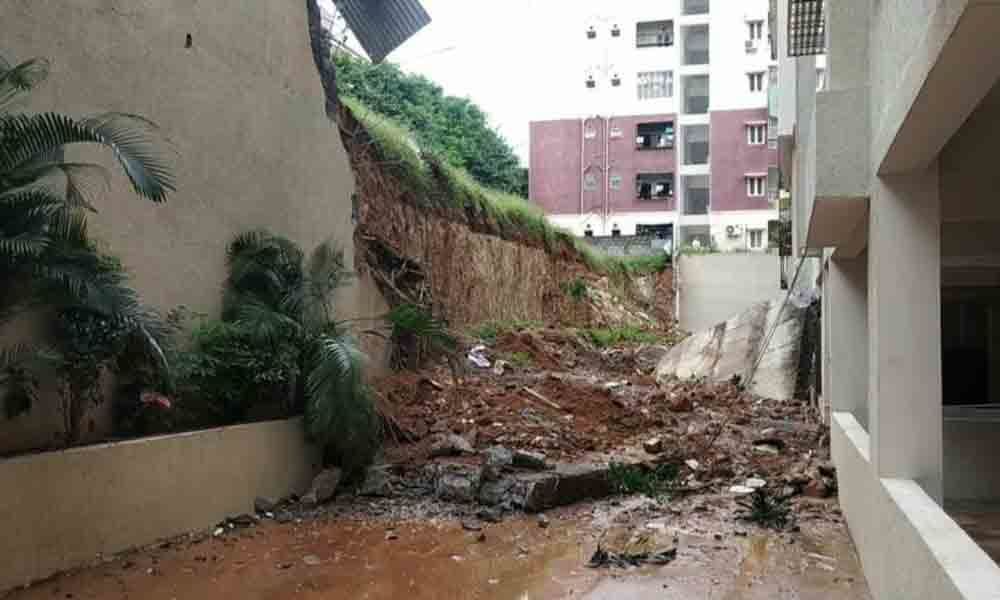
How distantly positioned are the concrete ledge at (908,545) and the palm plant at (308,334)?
500 cm

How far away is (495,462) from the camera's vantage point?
934 cm

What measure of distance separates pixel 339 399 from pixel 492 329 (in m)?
10.0

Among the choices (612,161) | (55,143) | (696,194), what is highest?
(612,161)

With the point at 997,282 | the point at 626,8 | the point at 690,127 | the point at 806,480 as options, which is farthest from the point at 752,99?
the point at 806,480

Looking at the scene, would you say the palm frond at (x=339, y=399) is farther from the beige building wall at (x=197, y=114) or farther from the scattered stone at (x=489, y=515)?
the scattered stone at (x=489, y=515)

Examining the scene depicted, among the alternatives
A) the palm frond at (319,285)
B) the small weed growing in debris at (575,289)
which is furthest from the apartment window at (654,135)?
the palm frond at (319,285)

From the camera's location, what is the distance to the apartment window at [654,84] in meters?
41.9

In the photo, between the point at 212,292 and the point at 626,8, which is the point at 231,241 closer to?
the point at 212,292

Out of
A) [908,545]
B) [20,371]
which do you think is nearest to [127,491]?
[20,371]

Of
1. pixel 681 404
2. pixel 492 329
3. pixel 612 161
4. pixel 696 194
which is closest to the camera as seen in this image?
pixel 681 404

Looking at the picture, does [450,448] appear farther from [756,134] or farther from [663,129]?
[663,129]

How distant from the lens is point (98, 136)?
6051 mm

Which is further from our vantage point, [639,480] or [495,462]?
[639,480]

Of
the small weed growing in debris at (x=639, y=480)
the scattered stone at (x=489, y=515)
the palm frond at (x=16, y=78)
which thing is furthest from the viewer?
the small weed growing in debris at (x=639, y=480)
